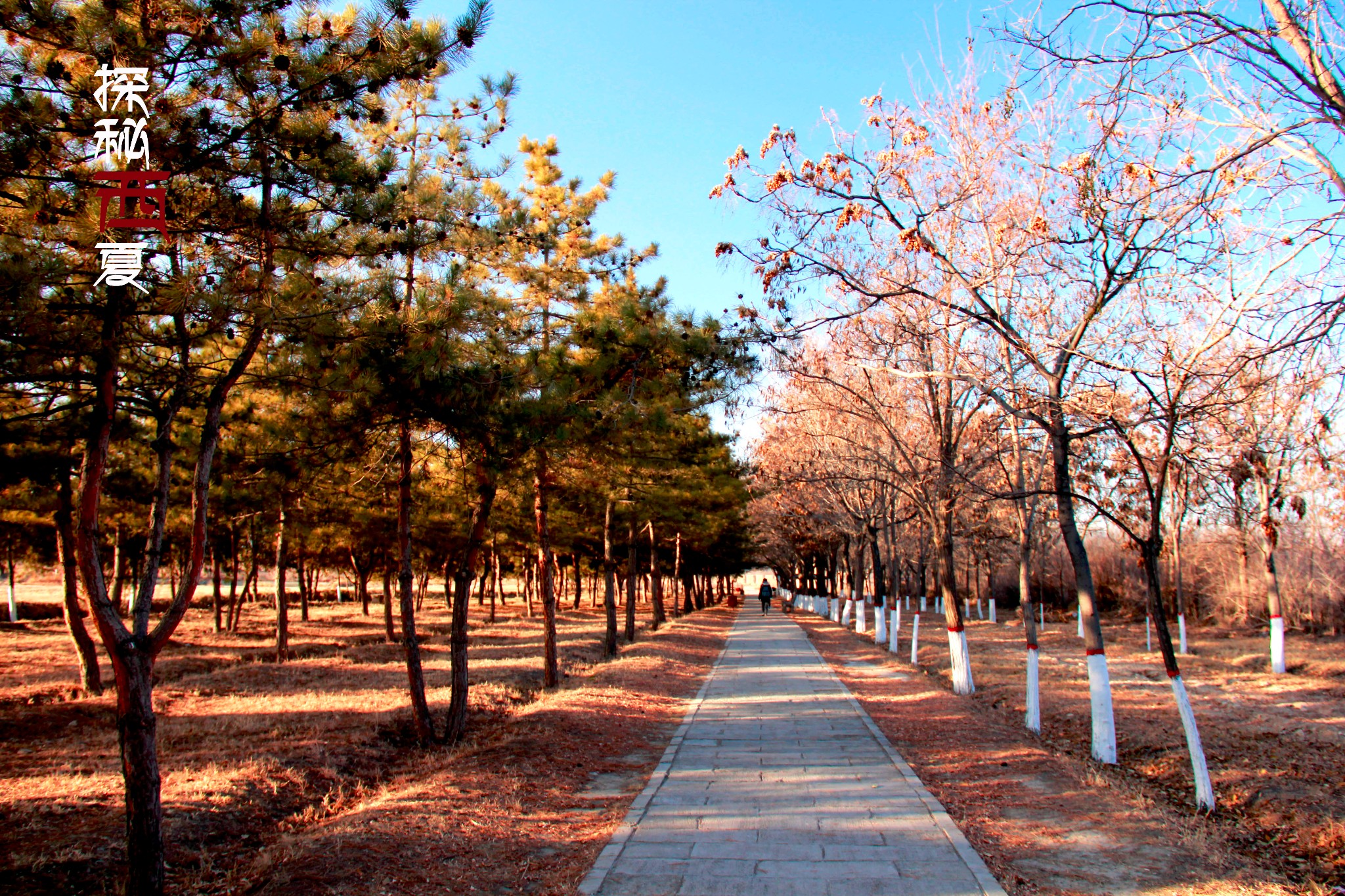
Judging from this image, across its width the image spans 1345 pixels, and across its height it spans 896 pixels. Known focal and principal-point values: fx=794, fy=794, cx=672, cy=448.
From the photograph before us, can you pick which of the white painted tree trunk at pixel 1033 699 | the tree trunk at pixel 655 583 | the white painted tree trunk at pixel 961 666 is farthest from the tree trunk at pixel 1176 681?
the tree trunk at pixel 655 583

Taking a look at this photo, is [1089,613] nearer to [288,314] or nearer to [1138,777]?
[1138,777]

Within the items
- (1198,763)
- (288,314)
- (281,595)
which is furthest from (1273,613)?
(281,595)

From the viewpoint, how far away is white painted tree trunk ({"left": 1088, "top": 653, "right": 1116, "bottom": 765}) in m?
8.51

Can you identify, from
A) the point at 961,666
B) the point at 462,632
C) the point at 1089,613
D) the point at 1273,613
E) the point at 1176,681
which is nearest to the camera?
the point at 1176,681

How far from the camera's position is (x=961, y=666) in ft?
44.2

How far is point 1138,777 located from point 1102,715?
687mm

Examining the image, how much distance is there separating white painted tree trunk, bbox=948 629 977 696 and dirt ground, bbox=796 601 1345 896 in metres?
0.38

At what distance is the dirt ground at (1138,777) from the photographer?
17.0 feet

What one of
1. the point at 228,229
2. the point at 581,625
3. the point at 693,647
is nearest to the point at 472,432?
the point at 228,229

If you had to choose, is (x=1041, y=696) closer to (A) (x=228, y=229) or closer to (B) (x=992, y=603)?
(A) (x=228, y=229)

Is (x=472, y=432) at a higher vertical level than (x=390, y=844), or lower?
higher

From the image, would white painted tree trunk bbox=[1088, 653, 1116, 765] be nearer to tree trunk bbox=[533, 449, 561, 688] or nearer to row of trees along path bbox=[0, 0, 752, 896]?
row of trees along path bbox=[0, 0, 752, 896]

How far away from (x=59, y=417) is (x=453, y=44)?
24.4ft

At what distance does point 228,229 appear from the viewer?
18.4ft
